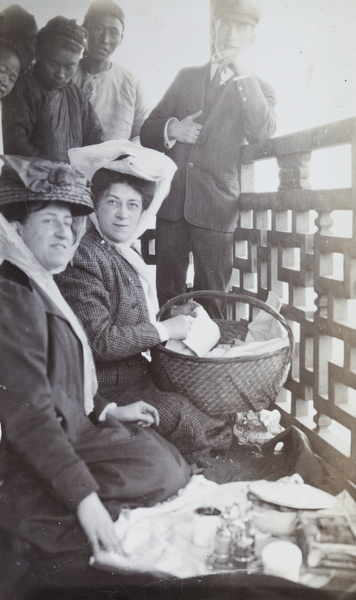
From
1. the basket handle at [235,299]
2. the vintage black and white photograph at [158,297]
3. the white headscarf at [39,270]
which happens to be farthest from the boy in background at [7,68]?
the basket handle at [235,299]

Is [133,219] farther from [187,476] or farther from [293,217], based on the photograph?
[187,476]

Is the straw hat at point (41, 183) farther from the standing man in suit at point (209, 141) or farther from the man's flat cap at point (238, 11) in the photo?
the man's flat cap at point (238, 11)

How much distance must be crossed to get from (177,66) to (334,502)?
1317 millimetres

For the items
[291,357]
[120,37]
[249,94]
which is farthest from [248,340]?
[120,37]

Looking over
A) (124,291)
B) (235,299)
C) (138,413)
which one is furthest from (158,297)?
(138,413)

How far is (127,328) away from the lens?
169 cm

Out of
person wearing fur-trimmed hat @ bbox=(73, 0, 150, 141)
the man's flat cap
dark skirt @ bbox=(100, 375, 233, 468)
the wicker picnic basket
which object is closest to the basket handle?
the wicker picnic basket

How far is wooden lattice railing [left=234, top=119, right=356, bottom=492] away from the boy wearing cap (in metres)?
0.48

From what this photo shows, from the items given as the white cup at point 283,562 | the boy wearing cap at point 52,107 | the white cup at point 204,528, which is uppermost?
the boy wearing cap at point 52,107

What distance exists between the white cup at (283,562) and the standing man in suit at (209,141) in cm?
72

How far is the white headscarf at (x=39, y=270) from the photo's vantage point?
1640 mm

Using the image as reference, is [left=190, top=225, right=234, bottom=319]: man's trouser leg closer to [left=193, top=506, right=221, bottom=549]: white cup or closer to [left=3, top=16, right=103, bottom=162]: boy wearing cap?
[left=3, top=16, right=103, bottom=162]: boy wearing cap

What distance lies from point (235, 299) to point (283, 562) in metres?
0.75

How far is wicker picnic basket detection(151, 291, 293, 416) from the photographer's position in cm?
163
